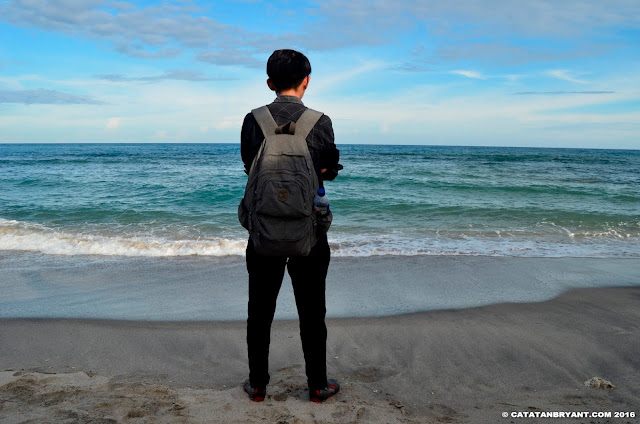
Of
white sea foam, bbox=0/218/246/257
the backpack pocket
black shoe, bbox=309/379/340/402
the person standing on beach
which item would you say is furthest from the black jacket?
white sea foam, bbox=0/218/246/257

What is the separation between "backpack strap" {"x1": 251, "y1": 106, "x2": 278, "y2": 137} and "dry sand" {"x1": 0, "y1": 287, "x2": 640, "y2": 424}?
1.58m

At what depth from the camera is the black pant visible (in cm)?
268

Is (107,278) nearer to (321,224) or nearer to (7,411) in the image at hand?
(7,411)

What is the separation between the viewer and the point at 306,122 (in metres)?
2.55

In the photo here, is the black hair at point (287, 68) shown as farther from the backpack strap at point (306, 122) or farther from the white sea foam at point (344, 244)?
the white sea foam at point (344, 244)

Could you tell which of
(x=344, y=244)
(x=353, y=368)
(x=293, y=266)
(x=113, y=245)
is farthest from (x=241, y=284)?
(x=113, y=245)

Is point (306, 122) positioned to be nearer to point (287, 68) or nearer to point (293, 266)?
point (287, 68)

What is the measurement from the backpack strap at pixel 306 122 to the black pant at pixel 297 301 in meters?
0.60

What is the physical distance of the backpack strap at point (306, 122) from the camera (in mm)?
2525

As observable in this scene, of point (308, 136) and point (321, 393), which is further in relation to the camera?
point (321, 393)

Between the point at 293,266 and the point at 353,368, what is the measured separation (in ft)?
3.85

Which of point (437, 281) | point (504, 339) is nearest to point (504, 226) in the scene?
point (437, 281)

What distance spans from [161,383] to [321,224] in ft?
5.34

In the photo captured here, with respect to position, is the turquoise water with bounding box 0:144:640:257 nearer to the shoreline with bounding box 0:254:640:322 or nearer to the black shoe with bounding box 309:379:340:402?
the shoreline with bounding box 0:254:640:322
